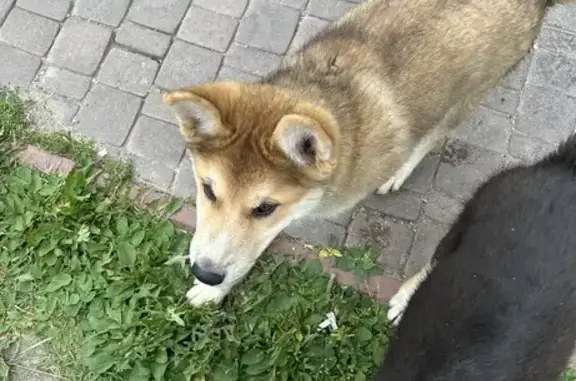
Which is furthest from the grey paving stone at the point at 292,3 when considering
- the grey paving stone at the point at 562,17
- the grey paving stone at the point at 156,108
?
the grey paving stone at the point at 562,17

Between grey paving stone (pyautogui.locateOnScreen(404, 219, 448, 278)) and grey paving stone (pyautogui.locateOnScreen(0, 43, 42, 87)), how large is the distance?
2822mm

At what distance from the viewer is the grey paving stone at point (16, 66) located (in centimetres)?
505

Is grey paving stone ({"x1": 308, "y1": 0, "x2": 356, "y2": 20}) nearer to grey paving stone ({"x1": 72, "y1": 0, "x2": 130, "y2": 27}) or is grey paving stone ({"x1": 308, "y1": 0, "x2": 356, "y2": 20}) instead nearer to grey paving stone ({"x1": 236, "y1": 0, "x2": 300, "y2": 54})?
grey paving stone ({"x1": 236, "y1": 0, "x2": 300, "y2": 54})

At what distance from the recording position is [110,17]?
525 centimetres

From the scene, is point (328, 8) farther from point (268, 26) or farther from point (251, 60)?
point (251, 60)

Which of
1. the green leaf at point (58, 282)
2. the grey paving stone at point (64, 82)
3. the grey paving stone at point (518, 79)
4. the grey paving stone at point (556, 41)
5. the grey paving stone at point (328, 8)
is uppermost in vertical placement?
the grey paving stone at point (556, 41)

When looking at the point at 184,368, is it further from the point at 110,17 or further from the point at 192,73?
the point at 110,17

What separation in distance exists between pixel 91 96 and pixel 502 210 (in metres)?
2.87

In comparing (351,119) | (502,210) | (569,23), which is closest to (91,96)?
(351,119)

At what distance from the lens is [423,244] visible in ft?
15.9

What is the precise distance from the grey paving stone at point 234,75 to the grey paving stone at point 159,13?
1.58ft

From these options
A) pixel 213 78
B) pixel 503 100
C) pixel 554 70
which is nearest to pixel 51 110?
pixel 213 78

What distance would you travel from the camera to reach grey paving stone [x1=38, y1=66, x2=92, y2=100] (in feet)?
16.6

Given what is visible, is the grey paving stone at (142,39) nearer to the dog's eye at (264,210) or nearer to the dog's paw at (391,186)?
the dog's paw at (391,186)
